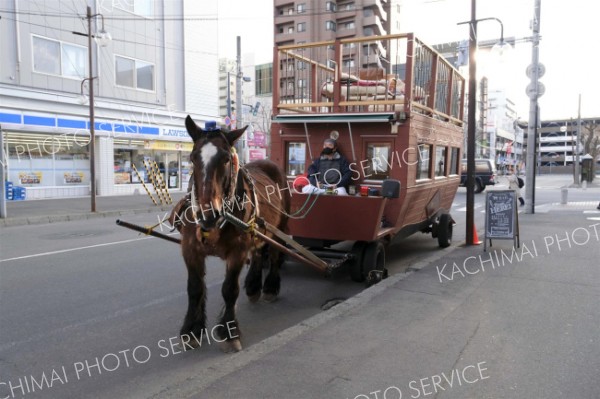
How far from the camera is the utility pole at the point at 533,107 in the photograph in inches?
595

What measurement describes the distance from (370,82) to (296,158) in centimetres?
169

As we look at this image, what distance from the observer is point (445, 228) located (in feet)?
29.9

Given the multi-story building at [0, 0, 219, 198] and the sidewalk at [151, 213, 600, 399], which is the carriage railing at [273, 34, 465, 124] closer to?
the sidewalk at [151, 213, 600, 399]

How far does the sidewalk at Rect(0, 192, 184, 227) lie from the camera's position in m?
13.9

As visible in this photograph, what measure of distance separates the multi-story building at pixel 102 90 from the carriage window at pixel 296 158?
37.4ft

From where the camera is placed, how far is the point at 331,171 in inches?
266

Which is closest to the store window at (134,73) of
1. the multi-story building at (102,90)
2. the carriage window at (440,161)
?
the multi-story building at (102,90)

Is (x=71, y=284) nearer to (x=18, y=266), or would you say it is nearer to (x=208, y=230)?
(x=18, y=266)

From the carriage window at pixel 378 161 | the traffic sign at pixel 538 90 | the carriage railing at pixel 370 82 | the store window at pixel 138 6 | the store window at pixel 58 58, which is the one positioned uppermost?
the store window at pixel 138 6

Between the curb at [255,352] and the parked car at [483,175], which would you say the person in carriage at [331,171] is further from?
the parked car at [483,175]

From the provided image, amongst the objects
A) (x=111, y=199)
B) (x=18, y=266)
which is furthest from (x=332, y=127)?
(x=111, y=199)

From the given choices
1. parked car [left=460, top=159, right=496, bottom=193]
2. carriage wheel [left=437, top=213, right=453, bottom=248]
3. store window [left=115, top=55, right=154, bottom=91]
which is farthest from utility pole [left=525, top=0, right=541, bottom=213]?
store window [left=115, top=55, right=154, bottom=91]

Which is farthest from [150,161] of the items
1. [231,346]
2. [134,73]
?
[231,346]

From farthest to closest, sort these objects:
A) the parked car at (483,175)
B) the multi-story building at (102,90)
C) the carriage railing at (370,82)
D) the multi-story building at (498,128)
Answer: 1. the multi-story building at (498,128)
2. the parked car at (483,175)
3. the multi-story building at (102,90)
4. the carriage railing at (370,82)
